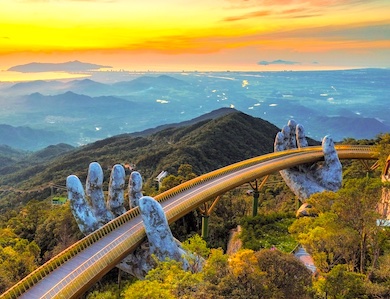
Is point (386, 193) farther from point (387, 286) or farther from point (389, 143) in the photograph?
point (389, 143)

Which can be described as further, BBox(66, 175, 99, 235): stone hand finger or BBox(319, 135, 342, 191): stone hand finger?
BBox(319, 135, 342, 191): stone hand finger

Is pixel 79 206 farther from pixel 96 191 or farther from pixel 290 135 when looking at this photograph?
pixel 290 135

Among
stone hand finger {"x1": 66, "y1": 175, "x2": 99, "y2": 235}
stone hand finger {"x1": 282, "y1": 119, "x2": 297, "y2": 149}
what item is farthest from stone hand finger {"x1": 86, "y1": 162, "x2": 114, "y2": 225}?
stone hand finger {"x1": 282, "y1": 119, "x2": 297, "y2": 149}

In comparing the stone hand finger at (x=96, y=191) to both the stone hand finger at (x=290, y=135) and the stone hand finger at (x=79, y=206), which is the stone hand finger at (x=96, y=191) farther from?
the stone hand finger at (x=290, y=135)

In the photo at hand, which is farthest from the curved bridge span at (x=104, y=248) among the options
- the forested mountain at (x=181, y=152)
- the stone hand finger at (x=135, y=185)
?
the forested mountain at (x=181, y=152)

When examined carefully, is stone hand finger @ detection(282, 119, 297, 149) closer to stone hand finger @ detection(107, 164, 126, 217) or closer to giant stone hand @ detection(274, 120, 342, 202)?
giant stone hand @ detection(274, 120, 342, 202)

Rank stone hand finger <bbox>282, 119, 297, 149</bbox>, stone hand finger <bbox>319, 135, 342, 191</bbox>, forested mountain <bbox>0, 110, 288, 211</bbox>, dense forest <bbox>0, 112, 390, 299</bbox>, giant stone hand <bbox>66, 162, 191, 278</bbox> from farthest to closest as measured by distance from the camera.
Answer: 1. forested mountain <bbox>0, 110, 288, 211</bbox>
2. stone hand finger <bbox>282, 119, 297, 149</bbox>
3. stone hand finger <bbox>319, 135, 342, 191</bbox>
4. giant stone hand <bbox>66, 162, 191, 278</bbox>
5. dense forest <bbox>0, 112, 390, 299</bbox>

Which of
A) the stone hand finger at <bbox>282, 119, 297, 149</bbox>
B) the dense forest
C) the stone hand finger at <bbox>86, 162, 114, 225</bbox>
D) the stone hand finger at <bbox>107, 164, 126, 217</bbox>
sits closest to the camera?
the dense forest
